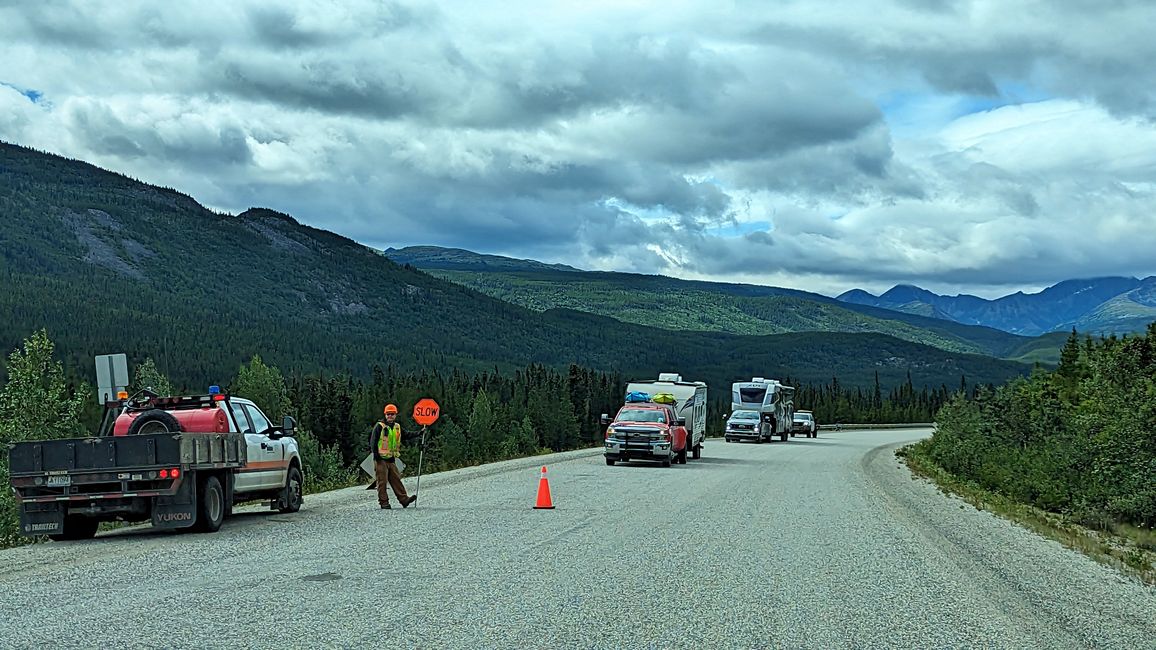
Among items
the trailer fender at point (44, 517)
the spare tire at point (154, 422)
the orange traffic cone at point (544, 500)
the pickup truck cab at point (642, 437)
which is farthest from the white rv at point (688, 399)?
the trailer fender at point (44, 517)

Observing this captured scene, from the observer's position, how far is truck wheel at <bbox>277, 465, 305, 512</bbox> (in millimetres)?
18484

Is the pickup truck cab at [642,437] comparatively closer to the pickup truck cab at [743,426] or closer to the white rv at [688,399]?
the white rv at [688,399]

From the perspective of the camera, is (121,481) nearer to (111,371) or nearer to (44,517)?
(44,517)

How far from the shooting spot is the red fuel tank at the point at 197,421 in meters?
16.5

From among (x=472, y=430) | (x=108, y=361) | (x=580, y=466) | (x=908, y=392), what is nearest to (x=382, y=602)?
(x=108, y=361)

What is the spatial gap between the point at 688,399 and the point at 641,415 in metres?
6.40

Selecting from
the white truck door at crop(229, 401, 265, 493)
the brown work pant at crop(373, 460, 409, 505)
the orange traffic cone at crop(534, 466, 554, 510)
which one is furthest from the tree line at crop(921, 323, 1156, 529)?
the white truck door at crop(229, 401, 265, 493)

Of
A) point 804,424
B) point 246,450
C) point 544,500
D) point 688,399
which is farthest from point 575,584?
point 804,424

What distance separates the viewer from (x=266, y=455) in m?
17.7

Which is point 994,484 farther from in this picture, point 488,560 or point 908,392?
point 908,392

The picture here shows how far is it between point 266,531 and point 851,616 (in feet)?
30.3

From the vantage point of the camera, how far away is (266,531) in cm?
1550

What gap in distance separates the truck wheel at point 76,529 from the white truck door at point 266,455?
2.53 metres

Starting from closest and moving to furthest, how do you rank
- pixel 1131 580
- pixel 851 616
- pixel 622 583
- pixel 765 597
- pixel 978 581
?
pixel 851 616 → pixel 765 597 → pixel 622 583 → pixel 978 581 → pixel 1131 580
